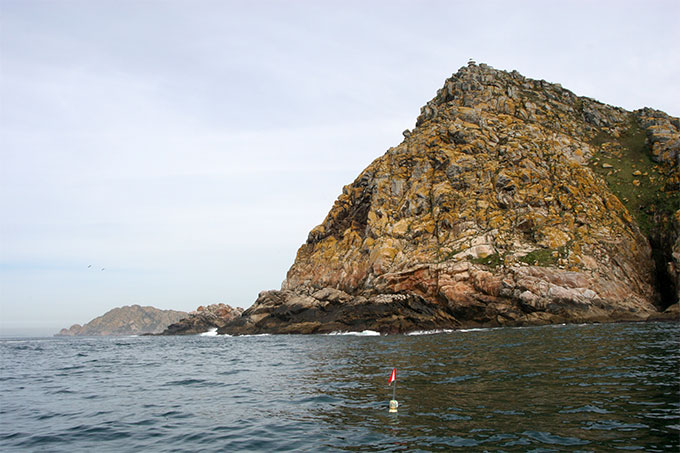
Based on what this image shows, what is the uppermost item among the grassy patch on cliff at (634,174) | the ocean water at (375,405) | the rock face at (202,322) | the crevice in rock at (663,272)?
the grassy patch on cliff at (634,174)

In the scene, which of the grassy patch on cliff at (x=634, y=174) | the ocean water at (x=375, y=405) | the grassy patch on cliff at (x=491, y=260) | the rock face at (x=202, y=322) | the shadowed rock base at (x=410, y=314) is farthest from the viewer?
the rock face at (x=202, y=322)

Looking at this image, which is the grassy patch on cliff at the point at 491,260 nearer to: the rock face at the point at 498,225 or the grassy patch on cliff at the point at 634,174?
the rock face at the point at 498,225

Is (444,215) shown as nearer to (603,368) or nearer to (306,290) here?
(306,290)

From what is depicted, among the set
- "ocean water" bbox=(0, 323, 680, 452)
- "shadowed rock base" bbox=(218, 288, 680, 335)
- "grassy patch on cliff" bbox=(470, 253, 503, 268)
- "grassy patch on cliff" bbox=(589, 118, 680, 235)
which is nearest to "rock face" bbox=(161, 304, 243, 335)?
"shadowed rock base" bbox=(218, 288, 680, 335)

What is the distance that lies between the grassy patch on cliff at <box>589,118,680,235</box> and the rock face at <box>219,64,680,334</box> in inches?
12.3

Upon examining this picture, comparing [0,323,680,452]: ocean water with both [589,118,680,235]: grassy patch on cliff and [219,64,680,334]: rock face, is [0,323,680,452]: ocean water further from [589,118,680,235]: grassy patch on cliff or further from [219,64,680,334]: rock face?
[589,118,680,235]: grassy patch on cliff

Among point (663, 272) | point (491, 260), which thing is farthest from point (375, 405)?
point (663, 272)

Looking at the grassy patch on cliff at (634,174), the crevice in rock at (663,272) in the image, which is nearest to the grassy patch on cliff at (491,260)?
the crevice in rock at (663,272)

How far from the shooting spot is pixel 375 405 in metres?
17.6

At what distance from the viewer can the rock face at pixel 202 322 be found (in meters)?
112

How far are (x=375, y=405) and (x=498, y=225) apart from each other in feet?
211

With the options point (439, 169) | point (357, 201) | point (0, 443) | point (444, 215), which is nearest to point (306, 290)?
point (357, 201)

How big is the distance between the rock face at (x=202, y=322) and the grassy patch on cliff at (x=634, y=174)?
315ft

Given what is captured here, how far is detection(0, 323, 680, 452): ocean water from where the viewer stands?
12859 mm
